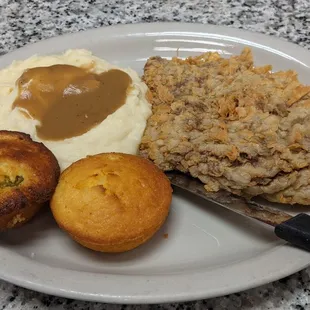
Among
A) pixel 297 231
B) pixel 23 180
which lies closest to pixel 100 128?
pixel 23 180

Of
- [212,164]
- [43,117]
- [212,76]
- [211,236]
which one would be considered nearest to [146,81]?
[212,76]

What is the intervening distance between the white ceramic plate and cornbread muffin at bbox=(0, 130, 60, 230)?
0.37 ft

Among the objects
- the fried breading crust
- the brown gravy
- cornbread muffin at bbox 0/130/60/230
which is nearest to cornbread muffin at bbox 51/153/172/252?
cornbread muffin at bbox 0/130/60/230

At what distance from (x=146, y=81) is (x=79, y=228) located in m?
0.80

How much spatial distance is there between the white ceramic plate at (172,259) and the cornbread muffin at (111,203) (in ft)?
0.30

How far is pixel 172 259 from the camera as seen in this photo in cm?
150

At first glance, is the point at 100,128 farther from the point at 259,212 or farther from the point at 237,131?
the point at 259,212

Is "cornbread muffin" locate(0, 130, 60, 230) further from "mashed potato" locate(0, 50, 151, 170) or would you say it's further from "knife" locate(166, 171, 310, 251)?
"knife" locate(166, 171, 310, 251)

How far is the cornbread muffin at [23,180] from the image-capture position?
1416 millimetres

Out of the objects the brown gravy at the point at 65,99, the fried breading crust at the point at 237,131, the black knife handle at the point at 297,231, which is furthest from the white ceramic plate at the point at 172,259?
the brown gravy at the point at 65,99

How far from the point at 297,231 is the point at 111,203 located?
1.79ft

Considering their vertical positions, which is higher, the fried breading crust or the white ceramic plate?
the fried breading crust

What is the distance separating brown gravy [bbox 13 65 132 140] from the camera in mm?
1741

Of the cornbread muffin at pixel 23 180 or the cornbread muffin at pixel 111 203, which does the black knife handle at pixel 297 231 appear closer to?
the cornbread muffin at pixel 111 203
